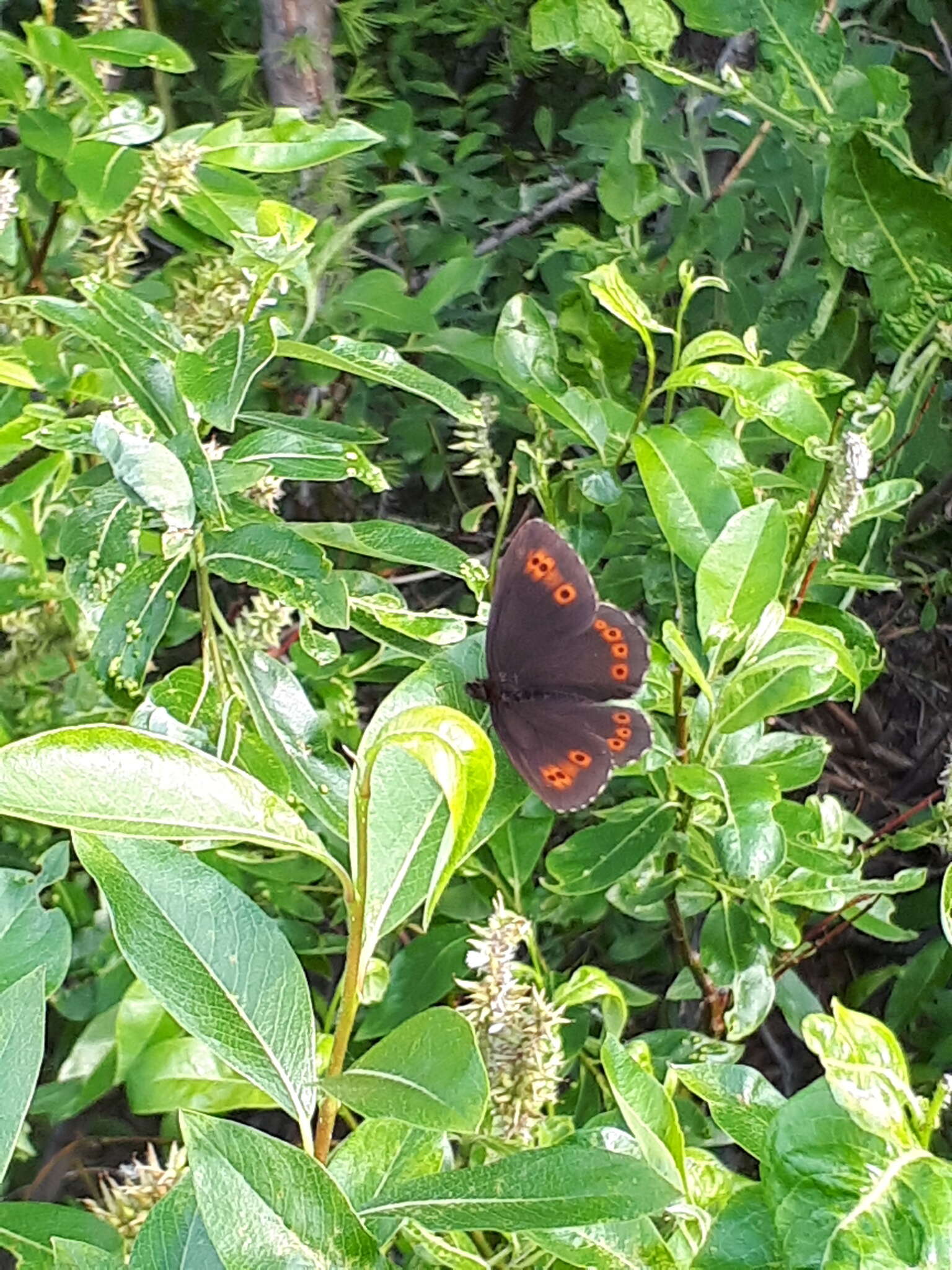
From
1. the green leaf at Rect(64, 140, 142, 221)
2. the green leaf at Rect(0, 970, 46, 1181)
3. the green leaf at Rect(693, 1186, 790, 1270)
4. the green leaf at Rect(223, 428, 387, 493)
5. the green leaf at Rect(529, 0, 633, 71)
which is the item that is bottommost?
the green leaf at Rect(0, 970, 46, 1181)

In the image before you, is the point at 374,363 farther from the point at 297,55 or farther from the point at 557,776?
the point at 297,55

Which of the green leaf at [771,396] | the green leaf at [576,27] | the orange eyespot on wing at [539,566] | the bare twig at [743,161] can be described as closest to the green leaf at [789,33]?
the green leaf at [576,27]

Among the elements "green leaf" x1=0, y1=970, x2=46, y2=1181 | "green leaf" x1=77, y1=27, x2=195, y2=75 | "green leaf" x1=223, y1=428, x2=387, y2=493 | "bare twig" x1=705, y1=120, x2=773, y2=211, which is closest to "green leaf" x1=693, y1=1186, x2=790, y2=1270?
"green leaf" x1=0, y1=970, x2=46, y2=1181

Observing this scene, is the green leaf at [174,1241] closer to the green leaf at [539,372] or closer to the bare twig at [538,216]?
the green leaf at [539,372]

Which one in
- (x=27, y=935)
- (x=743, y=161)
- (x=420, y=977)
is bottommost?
(x=420, y=977)

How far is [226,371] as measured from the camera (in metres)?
0.50

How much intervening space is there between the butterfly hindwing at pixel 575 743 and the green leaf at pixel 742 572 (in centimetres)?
8

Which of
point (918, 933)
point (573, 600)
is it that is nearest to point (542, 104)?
point (573, 600)

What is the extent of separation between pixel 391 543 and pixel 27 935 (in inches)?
10.1

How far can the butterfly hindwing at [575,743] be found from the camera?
58 cm

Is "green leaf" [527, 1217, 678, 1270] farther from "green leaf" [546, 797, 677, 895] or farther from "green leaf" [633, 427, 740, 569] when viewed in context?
"green leaf" [633, 427, 740, 569]

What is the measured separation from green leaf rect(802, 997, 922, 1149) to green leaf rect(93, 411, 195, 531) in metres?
0.30

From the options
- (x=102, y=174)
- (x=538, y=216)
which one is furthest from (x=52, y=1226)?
(x=538, y=216)

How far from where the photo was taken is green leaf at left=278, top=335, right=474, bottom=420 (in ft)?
1.82
